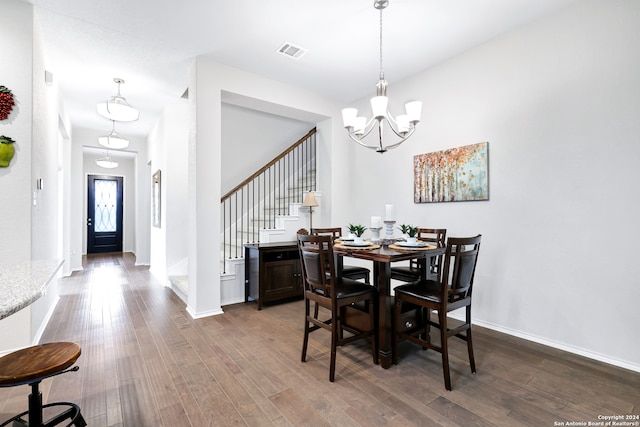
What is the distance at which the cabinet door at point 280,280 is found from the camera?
4.03 m

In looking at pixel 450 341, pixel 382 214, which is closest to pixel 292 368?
pixel 450 341

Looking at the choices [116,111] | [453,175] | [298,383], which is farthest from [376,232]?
[116,111]

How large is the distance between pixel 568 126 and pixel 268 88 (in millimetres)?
3488

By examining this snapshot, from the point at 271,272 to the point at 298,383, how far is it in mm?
1962

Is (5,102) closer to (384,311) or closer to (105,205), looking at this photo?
(384,311)

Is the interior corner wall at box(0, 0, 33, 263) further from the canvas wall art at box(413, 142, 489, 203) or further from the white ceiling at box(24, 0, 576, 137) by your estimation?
the canvas wall art at box(413, 142, 489, 203)

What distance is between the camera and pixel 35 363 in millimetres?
1438

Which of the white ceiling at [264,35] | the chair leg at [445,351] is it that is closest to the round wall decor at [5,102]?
the white ceiling at [264,35]

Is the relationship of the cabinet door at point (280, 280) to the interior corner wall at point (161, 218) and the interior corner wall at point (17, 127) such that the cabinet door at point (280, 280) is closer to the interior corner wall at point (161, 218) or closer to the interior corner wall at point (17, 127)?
the interior corner wall at point (161, 218)

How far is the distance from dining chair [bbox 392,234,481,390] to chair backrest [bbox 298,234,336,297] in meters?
0.59

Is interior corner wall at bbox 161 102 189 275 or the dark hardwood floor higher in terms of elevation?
interior corner wall at bbox 161 102 189 275

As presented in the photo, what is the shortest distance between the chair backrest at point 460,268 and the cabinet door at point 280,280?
2.40 m

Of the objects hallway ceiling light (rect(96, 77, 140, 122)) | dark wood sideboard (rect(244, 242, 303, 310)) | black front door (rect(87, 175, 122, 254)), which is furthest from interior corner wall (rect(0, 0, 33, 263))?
black front door (rect(87, 175, 122, 254))

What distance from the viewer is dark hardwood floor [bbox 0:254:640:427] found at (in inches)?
73.5
